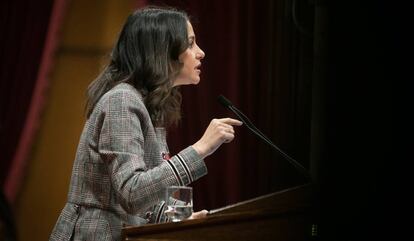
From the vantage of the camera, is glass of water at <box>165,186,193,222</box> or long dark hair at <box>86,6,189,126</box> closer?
glass of water at <box>165,186,193,222</box>

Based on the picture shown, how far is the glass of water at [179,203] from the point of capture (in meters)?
1.58

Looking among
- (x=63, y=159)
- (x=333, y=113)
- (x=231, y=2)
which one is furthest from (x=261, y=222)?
(x=63, y=159)

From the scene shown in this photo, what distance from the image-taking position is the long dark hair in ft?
6.06

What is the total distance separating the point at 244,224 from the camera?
1.36 m

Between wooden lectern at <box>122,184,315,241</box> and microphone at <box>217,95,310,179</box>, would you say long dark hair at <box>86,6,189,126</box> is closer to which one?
microphone at <box>217,95,310,179</box>

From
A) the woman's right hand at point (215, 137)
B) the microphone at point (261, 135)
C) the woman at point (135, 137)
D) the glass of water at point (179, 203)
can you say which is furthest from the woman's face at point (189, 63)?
the glass of water at point (179, 203)

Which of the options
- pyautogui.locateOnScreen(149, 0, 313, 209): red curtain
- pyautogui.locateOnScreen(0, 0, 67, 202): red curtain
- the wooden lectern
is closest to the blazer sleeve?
the wooden lectern

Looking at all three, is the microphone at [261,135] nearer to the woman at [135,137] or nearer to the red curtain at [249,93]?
the woman at [135,137]

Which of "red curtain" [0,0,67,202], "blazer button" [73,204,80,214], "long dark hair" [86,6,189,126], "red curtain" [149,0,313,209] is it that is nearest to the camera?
"blazer button" [73,204,80,214]

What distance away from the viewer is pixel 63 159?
3539mm

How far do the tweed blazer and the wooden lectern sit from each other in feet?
0.90

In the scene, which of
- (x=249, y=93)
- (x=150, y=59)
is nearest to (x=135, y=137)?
(x=150, y=59)

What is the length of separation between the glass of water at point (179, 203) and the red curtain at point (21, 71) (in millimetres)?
1966

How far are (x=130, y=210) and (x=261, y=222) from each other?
380mm
